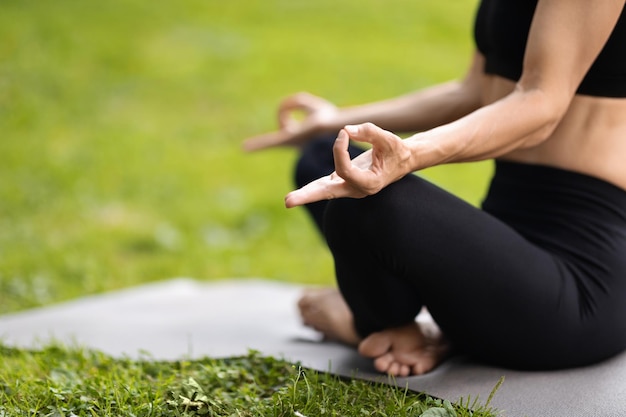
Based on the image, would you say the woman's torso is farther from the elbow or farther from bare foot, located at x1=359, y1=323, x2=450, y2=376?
bare foot, located at x1=359, y1=323, x2=450, y2=376

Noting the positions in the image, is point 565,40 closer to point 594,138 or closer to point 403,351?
point 594,138

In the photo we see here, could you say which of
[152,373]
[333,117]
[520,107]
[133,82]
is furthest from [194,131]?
[520,107]

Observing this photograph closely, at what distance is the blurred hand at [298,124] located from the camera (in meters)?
2.83

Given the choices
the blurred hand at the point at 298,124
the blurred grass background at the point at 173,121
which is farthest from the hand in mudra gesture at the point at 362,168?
the blurred grass background at the point at 173,121

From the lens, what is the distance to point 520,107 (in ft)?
6.31

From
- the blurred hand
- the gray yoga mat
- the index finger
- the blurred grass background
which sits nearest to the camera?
the index finger

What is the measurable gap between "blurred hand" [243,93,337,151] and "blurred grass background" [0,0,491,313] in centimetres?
118

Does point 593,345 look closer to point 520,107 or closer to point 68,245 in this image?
point 520,107

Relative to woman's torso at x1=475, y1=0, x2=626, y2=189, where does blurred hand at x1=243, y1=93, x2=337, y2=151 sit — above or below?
below

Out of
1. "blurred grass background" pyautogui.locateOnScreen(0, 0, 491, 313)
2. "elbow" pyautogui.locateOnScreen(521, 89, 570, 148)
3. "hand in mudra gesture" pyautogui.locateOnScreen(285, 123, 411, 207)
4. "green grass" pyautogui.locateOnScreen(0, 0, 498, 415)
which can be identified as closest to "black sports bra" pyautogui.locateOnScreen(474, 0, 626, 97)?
"elbow" pyautogui.locateOnScreen(521, 89, 570, 148)

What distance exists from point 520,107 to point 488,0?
1.32ft

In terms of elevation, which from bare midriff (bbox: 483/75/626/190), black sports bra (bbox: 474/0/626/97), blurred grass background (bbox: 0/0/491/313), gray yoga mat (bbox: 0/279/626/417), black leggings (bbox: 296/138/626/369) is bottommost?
blurred grass background (bbox: 0/0/491/313)

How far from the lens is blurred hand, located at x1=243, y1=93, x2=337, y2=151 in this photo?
2830 millimetres

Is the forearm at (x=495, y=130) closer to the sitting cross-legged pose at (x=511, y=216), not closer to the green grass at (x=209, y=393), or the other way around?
the sitting cross-legged pose at (x=511, y=216)
